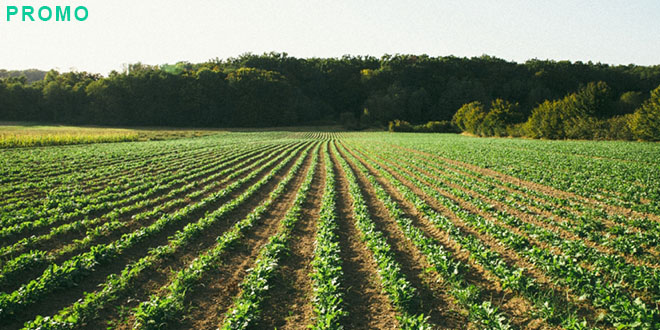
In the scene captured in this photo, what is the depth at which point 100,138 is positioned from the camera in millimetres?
48625

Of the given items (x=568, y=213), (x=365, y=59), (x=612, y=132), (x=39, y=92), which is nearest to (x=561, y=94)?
(x=365, y=59)

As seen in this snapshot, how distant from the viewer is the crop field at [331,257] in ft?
19.6

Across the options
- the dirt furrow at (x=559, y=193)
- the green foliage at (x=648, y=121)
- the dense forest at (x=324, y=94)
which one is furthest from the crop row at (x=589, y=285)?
the dense forest at (x=324, y=94)

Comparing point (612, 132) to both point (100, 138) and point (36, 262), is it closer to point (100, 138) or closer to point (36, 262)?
point (36, 262)

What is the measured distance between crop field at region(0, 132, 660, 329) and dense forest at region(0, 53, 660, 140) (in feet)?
176

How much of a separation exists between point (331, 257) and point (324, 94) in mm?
137756

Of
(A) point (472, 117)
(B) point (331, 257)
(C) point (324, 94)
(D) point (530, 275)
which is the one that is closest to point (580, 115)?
(A) point (472, 117)

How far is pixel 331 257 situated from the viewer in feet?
26.3

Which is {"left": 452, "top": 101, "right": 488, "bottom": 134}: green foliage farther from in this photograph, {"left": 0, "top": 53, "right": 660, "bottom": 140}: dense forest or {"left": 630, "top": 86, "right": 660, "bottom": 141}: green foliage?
{"left": 630, "top": 86, "right": 660, "bottom": 141}: green foliage

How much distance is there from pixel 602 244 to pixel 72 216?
690 inches

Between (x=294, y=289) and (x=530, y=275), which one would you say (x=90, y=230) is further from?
(x=530, y=275)

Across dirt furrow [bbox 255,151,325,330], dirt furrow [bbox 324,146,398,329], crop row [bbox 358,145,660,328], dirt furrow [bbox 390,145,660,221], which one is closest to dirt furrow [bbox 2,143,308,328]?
dirt furrow [bbox 255,151,325,330]

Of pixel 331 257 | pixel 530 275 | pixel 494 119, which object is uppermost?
pixel 494 119

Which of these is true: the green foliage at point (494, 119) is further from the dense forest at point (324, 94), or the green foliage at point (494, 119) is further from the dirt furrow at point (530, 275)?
the dirt furrow at point (530, 275)
